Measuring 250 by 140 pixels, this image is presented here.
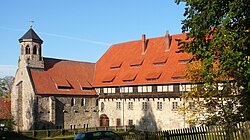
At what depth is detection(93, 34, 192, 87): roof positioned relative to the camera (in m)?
40.2

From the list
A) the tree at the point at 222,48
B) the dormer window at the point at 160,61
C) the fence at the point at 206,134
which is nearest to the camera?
the tree at the point at 222,48

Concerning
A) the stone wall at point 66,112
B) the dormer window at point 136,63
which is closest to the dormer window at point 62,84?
the stone wall at point 66,112

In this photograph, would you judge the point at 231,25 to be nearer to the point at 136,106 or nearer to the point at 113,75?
the point at 136,106

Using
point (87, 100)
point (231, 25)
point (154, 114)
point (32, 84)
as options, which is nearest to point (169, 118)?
point (154, 114)

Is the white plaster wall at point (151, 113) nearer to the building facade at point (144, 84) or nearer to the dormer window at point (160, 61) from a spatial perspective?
the building facade at point (144, 84)

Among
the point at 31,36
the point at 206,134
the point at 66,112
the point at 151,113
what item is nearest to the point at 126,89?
the point at 151,113

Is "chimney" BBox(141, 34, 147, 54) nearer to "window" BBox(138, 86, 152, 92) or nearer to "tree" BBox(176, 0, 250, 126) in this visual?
"window" BBox(138, 86, 152, 92)

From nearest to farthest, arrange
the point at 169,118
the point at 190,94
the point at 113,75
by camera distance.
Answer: the point at 190,94 → the point at 169,118 → the point at 113,75

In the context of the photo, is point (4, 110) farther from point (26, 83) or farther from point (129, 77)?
point (129, 77)

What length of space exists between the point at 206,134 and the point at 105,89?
31.5m

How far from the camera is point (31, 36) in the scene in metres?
45.2

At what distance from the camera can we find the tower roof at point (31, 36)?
45.1 meters

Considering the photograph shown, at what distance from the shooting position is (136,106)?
4256 cm

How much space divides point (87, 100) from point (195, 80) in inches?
1131
